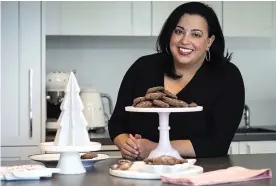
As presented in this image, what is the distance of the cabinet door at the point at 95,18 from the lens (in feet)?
10.1

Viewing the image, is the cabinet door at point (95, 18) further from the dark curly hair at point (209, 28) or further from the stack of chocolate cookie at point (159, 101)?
the stack of chocolate cookie at point (159, 101)

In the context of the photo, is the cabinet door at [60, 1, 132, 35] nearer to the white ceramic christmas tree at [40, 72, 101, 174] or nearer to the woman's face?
the woman's face

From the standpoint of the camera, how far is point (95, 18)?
311 centimetres

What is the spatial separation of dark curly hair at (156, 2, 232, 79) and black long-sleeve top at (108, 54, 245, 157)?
0.03m

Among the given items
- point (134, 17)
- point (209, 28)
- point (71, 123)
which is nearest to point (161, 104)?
point (71, 123)

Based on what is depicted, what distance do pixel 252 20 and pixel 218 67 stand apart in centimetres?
134

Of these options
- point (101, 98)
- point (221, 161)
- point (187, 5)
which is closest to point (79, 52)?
point (101, 98)

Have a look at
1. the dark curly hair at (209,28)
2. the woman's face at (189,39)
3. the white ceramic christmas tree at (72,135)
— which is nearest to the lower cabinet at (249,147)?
the dark curly hair at (209,28)

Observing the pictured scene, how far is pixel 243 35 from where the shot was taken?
325 centimetres

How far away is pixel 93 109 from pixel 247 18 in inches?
42.6

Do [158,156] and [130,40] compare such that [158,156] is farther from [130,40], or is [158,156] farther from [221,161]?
[130,40]

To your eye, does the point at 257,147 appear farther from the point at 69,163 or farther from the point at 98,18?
the point at 69,163

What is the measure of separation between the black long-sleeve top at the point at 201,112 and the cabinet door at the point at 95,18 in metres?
1.08

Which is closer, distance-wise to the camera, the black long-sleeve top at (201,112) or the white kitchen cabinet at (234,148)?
the black long-sleeve top at (201,112)
